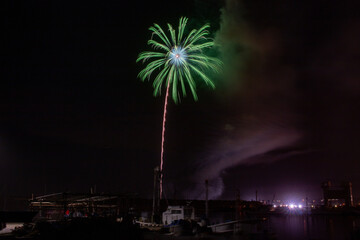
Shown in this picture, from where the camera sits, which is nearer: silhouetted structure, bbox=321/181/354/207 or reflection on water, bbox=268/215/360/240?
reflection on water, bbox=268/215/360/240

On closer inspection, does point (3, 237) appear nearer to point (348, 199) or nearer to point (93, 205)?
point (93, 205)

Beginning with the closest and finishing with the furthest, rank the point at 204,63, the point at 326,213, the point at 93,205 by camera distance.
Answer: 1. the point at 204,63
2. the point at 93,205
3. the point at 326,213

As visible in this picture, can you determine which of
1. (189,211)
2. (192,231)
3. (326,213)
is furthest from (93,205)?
(326,213)

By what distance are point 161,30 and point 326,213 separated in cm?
15350

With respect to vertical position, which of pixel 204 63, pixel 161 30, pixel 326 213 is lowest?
pixel 326 213

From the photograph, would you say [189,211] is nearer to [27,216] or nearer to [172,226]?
[172,226]

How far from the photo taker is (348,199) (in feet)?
579

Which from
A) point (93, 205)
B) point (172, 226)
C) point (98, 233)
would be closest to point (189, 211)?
point (172, 226)

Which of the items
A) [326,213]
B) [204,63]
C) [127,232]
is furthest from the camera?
[326,213]

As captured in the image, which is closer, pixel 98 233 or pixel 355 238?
pixel 98 233

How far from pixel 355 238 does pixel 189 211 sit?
18636mm

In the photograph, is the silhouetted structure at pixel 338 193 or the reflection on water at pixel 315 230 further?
the silhouetted structure at pixel 338 193

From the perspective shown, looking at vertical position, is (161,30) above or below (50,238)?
above

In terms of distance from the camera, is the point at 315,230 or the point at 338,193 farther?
the point at 338,193
